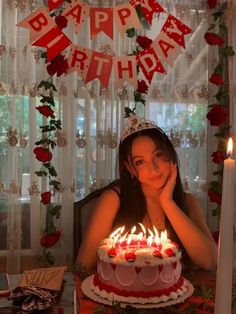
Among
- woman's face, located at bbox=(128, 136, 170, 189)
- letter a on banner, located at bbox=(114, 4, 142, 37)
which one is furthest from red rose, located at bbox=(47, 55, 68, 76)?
woman's face, located at bbox=(128, 136, 170, 189)

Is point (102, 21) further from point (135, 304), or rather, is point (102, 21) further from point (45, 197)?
point (135, 304)

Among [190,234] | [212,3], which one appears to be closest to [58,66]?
[212,3]

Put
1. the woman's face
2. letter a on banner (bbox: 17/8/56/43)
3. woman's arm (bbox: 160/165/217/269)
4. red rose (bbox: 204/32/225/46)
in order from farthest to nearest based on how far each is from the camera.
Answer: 1. red rose (bbox: 204/32/225/46)
2. letter a on banner (bbox: 17/8/56/43)
3. the woman's face
4. woman's arm (bbox: 160/165/217/269)

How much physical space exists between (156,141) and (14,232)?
3.90ft

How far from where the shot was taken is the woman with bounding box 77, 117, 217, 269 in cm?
165

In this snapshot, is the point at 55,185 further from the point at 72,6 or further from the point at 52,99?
the point at 72,6

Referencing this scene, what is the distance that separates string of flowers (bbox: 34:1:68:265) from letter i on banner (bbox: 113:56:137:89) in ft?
0.97

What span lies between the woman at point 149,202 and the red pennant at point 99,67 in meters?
0.46

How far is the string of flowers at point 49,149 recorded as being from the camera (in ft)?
7.48

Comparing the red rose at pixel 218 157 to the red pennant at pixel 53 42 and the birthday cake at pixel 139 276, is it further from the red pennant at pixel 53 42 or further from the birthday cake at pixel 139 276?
the birthday cake at pixel 139 276

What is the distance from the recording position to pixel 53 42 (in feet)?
6.67

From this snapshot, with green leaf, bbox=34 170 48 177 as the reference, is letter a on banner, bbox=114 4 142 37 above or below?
above

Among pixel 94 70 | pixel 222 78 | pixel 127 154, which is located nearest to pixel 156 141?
pixel 127 154

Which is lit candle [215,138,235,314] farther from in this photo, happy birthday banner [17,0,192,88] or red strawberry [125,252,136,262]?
happy birthday banner [17,0,192,88]
